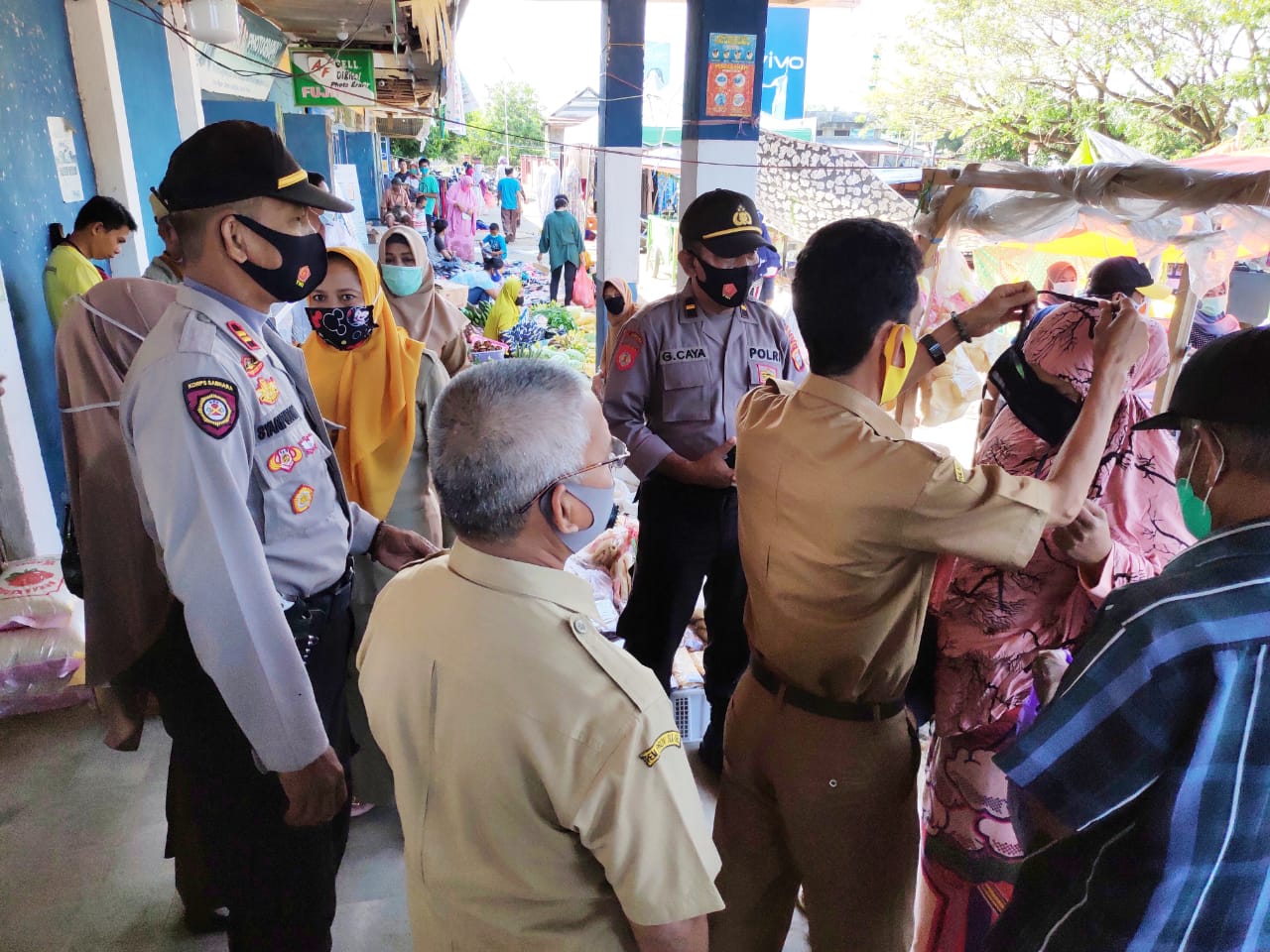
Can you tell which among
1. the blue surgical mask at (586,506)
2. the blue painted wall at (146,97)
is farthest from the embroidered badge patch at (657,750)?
the blue painted wall at (146,97)

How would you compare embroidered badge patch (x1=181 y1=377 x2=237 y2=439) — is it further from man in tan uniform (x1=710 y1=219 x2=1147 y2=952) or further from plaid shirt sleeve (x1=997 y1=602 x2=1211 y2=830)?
plaid shirt sleeve (x1=997 y1=602 x2=1211 y2=830)

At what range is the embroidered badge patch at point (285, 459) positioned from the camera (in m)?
1.61

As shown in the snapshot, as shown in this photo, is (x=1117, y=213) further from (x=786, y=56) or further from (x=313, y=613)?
(x=786, y=56)

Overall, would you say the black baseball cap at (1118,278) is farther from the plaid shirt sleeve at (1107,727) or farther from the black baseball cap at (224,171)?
the black baseball cap at (224,171)

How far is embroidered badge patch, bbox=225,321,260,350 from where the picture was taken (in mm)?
1582

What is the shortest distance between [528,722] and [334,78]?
27.9 feet

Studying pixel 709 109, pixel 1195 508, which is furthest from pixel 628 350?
pixel 709 109

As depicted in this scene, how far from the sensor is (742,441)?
1.63m

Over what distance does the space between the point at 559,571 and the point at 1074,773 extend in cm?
76

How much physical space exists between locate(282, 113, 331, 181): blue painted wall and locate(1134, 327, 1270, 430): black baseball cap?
1280 centimetres

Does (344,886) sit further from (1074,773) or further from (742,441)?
(1074,773)

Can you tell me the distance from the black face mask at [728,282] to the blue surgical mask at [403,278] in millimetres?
1380

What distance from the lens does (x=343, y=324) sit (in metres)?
2.47

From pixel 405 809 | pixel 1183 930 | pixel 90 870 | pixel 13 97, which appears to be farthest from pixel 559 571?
pixel 13 97
